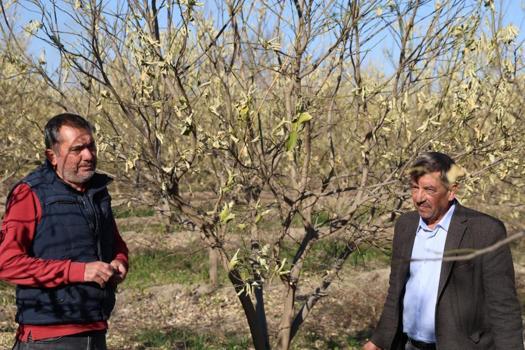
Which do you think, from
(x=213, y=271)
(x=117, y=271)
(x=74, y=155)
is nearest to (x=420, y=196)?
(x=117, y=271)

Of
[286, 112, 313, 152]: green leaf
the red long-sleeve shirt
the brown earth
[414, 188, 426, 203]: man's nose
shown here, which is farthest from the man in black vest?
the brown earth

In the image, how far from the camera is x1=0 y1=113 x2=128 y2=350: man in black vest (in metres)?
3.07

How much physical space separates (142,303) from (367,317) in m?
2.70

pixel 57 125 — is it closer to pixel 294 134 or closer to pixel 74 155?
pixel 74 155

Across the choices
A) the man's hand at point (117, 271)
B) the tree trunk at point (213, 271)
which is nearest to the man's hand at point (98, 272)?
the man's hand at point (117, 271)

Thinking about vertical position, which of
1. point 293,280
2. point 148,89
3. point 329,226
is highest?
point 148,89

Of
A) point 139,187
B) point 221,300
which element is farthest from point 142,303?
point 139,187

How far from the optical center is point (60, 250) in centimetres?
317

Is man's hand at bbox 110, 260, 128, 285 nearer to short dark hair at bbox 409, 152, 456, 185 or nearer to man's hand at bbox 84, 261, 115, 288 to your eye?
man's hand at bbox 84, 261, 115, 288

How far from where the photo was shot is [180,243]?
13031mm

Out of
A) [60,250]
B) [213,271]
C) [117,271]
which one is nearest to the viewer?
[60,250]

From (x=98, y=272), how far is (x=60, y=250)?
0.20 meters

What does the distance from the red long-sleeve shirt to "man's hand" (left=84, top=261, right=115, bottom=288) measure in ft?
0.07

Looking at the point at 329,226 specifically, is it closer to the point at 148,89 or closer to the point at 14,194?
the point at 148,89
